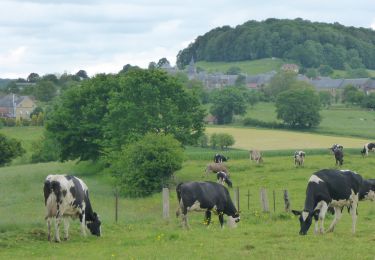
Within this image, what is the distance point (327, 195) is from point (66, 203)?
338 inches

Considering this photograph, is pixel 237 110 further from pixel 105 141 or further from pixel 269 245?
pixel 269 245

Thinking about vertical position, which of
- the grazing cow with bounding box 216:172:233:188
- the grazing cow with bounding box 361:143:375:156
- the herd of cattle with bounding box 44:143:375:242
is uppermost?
the herd of cattle with bounding box 44:143:375:242

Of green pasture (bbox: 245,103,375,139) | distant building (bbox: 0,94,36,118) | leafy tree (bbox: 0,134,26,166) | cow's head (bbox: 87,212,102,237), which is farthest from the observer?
distant building (bbox: 0,94,36,118)

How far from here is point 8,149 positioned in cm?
10188

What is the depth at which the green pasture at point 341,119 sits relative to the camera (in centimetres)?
11342

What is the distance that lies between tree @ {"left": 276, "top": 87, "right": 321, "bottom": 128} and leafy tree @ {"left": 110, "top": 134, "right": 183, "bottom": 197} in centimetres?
6897

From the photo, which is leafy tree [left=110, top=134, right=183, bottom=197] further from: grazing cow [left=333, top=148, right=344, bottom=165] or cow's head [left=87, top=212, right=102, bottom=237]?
cow's head [left=87, top=212, right=102, bottom=237]

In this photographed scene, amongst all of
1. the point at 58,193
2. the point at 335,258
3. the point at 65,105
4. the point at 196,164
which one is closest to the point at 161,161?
the point at 196,164

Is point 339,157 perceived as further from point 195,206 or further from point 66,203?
point 66,203

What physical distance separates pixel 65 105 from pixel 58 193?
168ft

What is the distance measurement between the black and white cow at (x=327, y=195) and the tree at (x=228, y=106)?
109 metres

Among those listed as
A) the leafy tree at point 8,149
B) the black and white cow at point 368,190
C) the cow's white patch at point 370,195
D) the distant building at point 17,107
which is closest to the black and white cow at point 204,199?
the black and white cow at point 368,190

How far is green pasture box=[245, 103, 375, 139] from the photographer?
113419mm

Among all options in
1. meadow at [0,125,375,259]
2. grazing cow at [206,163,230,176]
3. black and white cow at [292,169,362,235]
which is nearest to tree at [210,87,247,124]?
grazing cow at [206,163,230,176]
